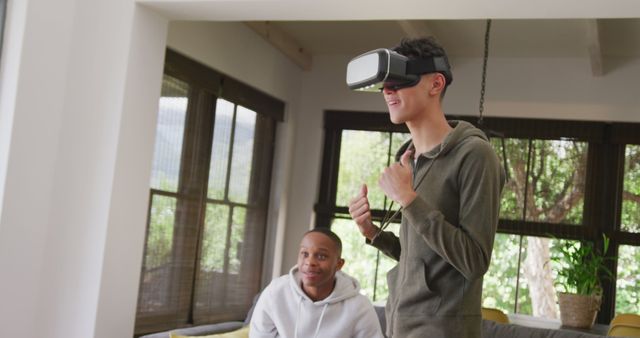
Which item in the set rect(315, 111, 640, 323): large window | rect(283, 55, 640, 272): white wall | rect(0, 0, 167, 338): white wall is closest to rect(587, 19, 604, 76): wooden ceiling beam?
rect(283, 55, 640, 272): white wall

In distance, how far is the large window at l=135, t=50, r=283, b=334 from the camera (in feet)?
15.8

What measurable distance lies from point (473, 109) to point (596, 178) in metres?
0.97

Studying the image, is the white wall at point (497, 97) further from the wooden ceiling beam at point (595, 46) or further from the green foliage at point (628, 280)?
the green foliage at point (628, 280)

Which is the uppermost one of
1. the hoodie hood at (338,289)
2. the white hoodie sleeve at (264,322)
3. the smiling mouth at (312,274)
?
the smiling mouth at (312,274)

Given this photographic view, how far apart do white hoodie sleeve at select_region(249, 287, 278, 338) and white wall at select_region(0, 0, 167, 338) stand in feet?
2.36

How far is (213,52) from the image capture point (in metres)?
5.17

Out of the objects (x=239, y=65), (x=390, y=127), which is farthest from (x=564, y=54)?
(x=239, y=65)

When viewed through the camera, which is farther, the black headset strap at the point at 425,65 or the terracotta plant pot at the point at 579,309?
the terracotta plant pot at the point at 579,309

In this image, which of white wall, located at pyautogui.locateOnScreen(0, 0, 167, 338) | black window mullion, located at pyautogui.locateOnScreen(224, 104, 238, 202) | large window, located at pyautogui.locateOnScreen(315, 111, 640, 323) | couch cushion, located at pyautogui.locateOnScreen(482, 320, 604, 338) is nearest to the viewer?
white wall, located at pyautogui.locateOnScreen(0, 0, 167, 338)

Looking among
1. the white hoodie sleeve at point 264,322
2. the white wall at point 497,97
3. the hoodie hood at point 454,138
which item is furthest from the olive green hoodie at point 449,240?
the white wall at point 497,97

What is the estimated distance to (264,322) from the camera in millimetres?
3191

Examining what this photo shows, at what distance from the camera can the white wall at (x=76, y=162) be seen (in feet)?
11.1

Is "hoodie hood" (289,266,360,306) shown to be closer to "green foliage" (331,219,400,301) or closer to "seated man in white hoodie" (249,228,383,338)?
"seated man in white hoodie" (249,228,383,338)

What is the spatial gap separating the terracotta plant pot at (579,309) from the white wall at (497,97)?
133cm
